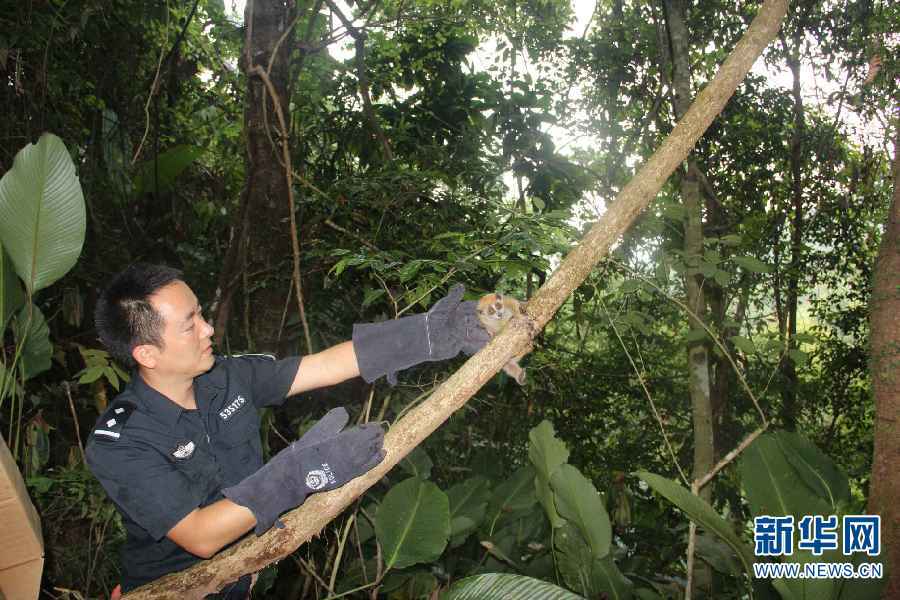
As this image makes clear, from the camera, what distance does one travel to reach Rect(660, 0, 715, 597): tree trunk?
9.42ft

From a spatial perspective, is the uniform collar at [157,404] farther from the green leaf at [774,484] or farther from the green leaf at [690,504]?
the green leaf at [774,484]

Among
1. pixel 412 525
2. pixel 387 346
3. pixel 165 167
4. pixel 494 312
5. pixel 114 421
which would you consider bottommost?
pixel 412 525

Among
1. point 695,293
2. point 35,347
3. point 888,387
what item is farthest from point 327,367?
point 695,293

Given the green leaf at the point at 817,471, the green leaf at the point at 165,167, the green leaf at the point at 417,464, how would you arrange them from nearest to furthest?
the green leaf at the point at 817,471
the green leaf at the point at 417,464
the green leaf at the point at 165,167

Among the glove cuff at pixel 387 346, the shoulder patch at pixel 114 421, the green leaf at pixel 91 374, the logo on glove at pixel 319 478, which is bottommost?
the logo on glove at pixel 319 478

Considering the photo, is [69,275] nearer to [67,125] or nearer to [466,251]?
[67,125]

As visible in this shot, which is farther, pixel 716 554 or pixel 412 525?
pixel 716 554

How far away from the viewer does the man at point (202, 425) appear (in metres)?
1.23

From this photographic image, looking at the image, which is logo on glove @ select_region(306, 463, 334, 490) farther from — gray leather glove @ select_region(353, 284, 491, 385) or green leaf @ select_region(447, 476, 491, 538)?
green leaf @ select_region(447, 476, 491, 538)

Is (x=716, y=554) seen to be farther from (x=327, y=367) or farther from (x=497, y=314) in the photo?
(x=327, y=367)

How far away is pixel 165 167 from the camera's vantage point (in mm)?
3406

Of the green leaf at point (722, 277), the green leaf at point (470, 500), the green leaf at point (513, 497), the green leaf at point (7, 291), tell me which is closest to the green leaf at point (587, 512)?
the green leaf at point (470, 500)

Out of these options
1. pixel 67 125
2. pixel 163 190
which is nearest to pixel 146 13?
pixel 67 125

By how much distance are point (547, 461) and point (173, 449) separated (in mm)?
1191
